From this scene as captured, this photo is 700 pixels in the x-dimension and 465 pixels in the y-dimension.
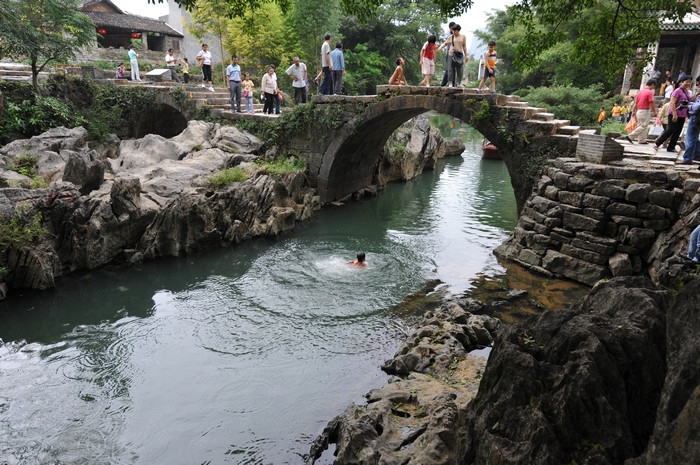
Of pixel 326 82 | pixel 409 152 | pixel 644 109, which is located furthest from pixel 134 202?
pixel 409 152

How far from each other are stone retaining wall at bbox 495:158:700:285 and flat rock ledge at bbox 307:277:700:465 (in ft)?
19.4

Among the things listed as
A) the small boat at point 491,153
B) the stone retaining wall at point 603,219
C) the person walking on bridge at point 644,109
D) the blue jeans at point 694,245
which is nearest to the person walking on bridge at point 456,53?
the stone retaining wall at point 603,219

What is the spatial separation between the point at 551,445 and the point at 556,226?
8.40 meters

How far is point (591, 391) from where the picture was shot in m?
3.66

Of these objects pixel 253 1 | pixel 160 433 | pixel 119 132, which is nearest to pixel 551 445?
pixel 160 433

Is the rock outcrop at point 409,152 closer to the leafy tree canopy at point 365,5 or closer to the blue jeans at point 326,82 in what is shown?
the blue jeans at point 326,82

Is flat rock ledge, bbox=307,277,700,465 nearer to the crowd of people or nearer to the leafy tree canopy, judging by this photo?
the leafy tree canopy

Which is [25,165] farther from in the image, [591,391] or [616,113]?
[616,113]

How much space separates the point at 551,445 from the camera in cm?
359

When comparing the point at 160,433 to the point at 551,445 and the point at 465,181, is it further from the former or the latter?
the point at 465,181

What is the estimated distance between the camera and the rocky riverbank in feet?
36.2

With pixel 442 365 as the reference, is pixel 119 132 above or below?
above

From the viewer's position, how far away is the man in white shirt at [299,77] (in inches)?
705

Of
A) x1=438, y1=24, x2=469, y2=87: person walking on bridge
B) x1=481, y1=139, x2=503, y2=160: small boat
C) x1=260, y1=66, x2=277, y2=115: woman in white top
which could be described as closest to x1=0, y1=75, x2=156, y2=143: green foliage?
x1=260, y1=66, x2=277, y2=115: woman in white top
